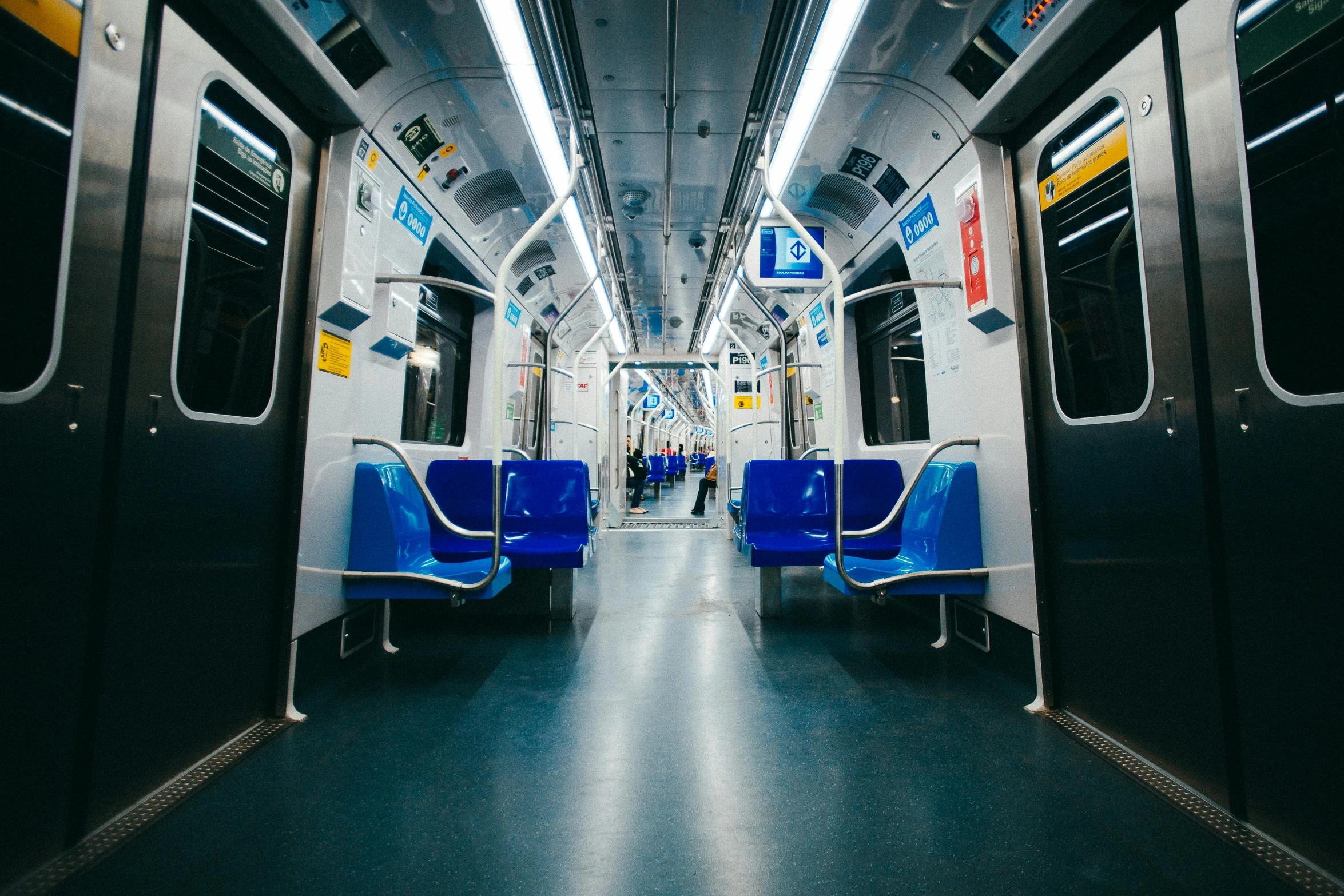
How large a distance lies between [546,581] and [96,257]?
275 cm

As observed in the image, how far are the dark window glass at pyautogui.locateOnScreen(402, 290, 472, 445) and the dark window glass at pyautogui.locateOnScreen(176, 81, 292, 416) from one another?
1.69 metres

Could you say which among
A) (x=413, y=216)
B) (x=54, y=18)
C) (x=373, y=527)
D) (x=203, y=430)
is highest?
(x=413, y=216)

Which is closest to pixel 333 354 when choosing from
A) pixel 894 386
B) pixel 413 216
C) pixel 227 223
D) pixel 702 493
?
pixel 227 223

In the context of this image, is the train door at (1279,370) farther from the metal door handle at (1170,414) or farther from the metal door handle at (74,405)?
the metal door handle at (74,405)

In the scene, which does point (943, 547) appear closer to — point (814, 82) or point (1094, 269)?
point (1094, 269)

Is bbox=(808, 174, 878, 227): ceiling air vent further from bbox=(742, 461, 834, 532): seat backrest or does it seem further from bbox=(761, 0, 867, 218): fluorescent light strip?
bbox=(742, 461, 834, 532): seat backrest

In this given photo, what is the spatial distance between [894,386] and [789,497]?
5.56 feet

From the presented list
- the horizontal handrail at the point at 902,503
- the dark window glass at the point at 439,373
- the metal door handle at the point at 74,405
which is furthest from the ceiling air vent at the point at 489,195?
the horizontal handrail at the point at 902,503

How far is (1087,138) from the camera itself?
7.14 ft

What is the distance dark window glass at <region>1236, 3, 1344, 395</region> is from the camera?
1.37m

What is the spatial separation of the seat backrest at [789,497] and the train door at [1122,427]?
5.21ft

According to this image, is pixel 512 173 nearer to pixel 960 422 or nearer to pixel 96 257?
pixel 96 257

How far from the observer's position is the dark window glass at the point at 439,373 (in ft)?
13.9

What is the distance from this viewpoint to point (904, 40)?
252 centimetres
